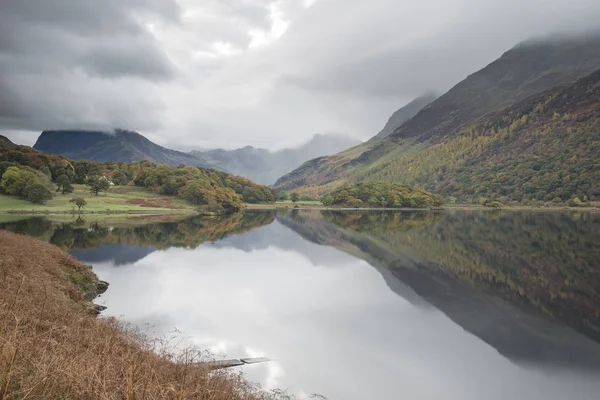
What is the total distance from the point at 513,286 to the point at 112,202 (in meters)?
124

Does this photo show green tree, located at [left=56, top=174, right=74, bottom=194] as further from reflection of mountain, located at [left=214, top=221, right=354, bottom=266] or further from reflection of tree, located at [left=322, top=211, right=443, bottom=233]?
reflection of tree, located at [left=322, top=211, right=443, bottom=233]

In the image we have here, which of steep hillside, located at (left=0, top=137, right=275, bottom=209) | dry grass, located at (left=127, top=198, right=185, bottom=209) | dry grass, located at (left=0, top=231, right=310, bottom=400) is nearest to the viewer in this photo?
dry grass, located at (left=0, top=231, right=310, bottom=400)

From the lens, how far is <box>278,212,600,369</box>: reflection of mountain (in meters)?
19.3

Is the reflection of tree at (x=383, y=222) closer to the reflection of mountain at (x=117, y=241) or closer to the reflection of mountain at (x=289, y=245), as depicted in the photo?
the reflection of mountain at (x=289, y=245)

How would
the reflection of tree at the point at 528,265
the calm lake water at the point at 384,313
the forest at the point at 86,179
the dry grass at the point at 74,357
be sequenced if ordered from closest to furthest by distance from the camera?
the dry grass at the point at 74,357 → the calm lake water at the point at 384,313 → the reflection of tree at the point at 528,265 → the forest at the point at 86,179

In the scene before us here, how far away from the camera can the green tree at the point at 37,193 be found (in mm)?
102812

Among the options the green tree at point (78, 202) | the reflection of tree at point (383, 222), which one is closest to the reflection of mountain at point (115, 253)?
the reflection of tree at point (383, 222)

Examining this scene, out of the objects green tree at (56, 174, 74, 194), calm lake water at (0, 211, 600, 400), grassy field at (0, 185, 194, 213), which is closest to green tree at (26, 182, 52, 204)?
grassy field at (0, 185, 194, 213)

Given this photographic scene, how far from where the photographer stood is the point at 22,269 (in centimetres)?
2072

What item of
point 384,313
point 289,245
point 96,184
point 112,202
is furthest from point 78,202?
point 384,313

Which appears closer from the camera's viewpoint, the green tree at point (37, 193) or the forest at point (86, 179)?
the green tree at point (37, 193)

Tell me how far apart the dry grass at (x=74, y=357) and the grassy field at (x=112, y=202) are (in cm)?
9121

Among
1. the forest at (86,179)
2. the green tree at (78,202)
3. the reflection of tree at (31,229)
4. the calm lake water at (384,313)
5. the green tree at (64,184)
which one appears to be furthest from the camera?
the green tree at (64,184)

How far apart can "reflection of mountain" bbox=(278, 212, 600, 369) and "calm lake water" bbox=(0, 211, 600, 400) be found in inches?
4.5
